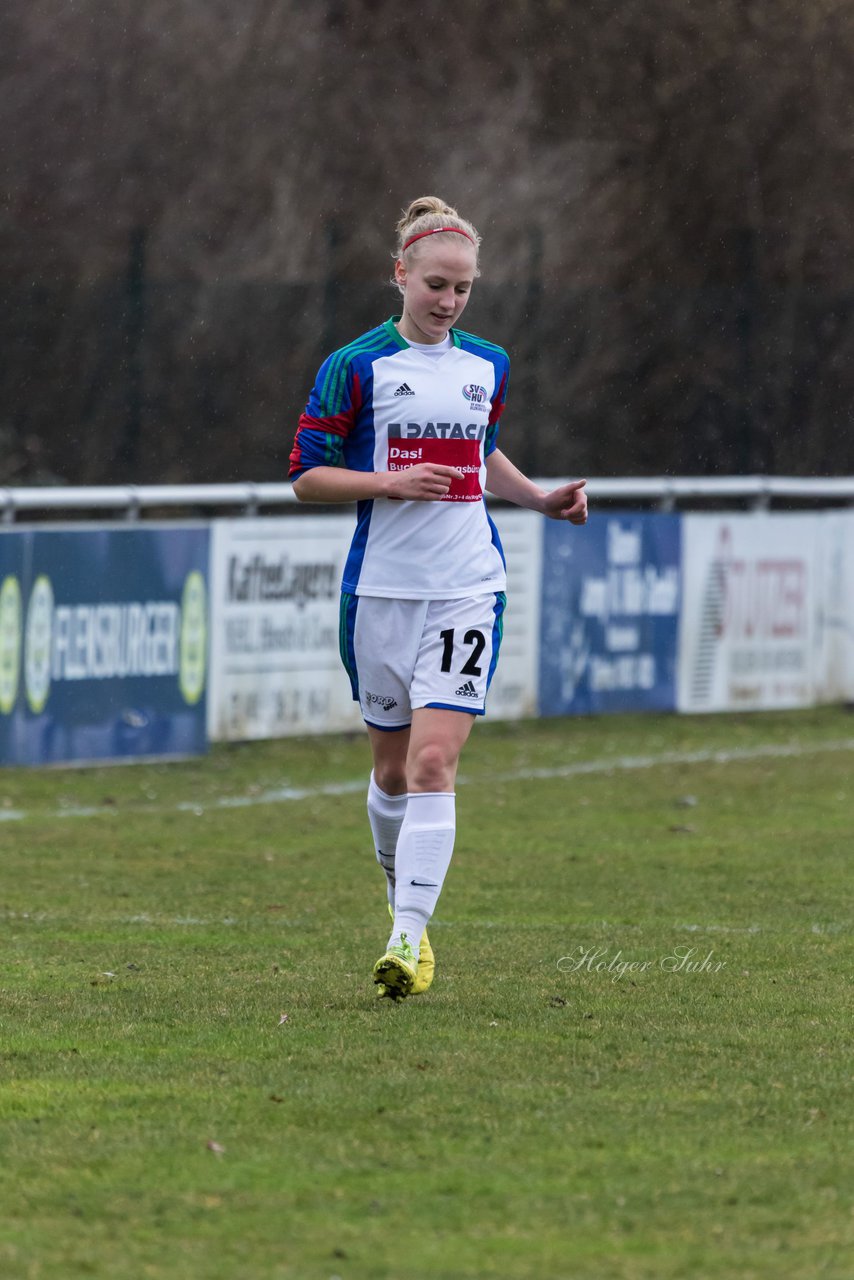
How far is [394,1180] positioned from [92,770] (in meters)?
7.57

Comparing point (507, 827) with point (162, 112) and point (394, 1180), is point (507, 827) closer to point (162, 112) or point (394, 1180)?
point (394, 1180)

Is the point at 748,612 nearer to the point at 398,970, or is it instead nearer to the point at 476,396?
the point at 476,396

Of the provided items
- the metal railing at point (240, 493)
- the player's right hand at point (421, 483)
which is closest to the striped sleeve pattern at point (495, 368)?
the player's right hand at point (421, 483)

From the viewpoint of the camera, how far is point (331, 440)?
20.1 feet

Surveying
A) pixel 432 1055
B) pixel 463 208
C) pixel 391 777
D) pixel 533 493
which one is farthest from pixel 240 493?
pixel 463 208

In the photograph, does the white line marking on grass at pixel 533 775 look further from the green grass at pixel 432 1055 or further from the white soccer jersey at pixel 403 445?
the white soccer jersey at pixel 403 445

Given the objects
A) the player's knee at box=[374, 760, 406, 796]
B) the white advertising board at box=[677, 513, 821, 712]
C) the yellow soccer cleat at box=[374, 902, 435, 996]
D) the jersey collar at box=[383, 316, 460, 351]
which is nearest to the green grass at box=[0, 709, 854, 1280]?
the yellow soccer cleat at box=[374, 902, 435, 996]

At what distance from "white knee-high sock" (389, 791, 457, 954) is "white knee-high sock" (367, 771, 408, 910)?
29cm

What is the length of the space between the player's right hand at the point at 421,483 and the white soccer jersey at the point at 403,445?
0.21 metres

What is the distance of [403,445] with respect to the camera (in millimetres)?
6141

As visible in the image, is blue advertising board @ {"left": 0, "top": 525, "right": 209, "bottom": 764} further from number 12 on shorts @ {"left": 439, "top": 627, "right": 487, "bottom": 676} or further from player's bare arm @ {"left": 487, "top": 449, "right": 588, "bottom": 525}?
number 12 on shorts @ {"left": 439, "top": 627, "right": 487, "bottom": 676}

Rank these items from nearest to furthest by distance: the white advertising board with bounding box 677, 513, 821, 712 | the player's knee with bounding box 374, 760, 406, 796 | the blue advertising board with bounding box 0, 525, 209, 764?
the player's knee with bounding box 374, 760, 406, 796
the blue advertising board with bounding box 0, 525, 209, 764
the white advertising board with bounding box 677, 513, 821, 712

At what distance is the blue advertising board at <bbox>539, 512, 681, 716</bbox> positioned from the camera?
13.9 m

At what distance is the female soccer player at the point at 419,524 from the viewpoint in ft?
19.9
